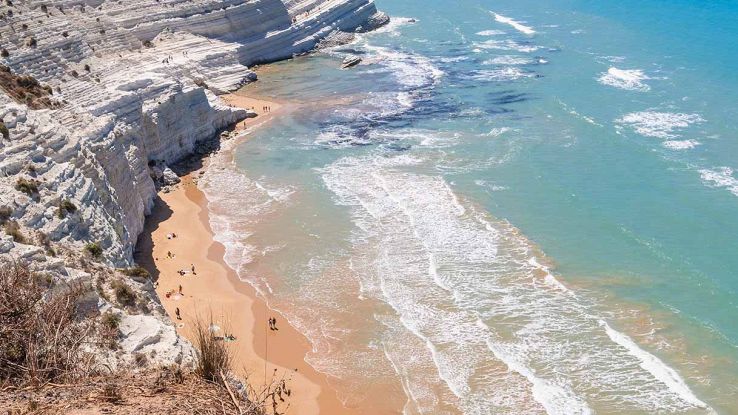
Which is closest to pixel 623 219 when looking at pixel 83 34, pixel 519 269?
pixel 519 269

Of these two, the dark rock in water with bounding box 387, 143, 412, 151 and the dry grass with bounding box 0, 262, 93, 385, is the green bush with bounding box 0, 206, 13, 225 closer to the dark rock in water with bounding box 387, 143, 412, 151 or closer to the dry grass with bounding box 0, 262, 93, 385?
the dry grass with bounding box 0, 262, 93, 385

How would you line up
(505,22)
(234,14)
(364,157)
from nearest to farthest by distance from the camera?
(364,157) → (234,14) → (505,22)

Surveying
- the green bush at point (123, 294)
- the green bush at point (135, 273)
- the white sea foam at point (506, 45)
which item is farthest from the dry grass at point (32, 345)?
the white sea foam at point (506, 45)

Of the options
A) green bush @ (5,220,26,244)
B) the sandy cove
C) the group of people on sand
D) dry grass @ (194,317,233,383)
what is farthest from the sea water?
dry grass @ (194,317,233,383)

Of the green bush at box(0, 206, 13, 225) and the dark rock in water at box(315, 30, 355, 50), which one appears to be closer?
the green bush at box(0, 206, 13, 225)

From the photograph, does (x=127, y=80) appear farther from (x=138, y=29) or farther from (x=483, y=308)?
(x=483, y=308)

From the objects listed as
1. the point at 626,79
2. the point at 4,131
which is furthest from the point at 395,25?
the point at 4,131
